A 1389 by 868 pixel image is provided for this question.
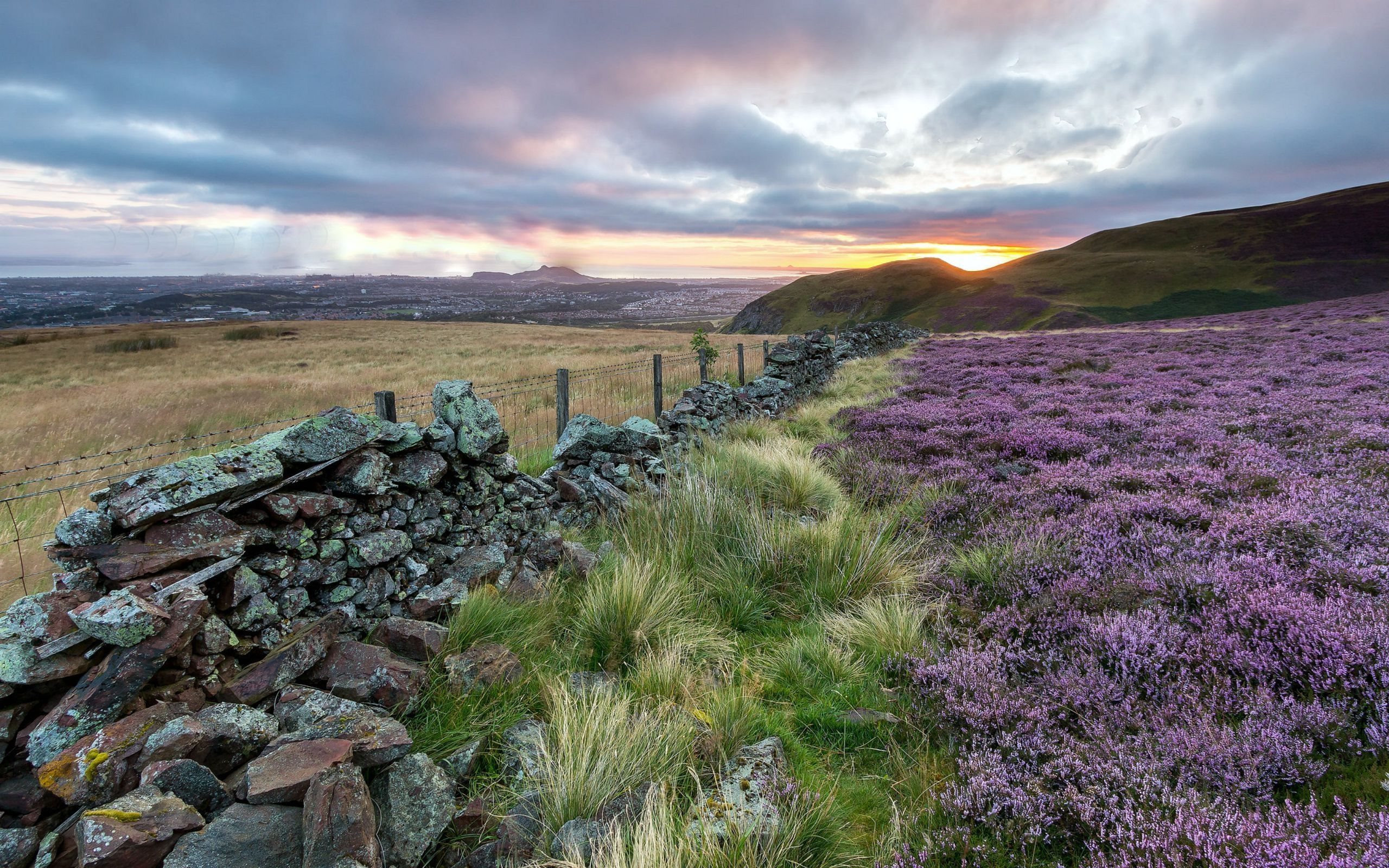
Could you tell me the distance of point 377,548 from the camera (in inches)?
177

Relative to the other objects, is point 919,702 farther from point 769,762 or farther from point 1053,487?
point 1053,487

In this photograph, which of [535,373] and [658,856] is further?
[535,373]

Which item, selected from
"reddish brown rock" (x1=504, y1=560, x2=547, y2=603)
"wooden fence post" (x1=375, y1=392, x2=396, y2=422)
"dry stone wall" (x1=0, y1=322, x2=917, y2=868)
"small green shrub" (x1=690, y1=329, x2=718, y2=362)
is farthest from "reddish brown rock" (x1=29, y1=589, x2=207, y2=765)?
"small green shrub" (x1=690, y1=329, x2=718, y2=362)

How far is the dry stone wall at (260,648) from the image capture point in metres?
2.38

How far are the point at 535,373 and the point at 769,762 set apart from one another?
26.9 metres

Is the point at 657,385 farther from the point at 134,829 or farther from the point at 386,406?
the point at 134,829

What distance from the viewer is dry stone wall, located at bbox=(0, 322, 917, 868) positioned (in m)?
2.38

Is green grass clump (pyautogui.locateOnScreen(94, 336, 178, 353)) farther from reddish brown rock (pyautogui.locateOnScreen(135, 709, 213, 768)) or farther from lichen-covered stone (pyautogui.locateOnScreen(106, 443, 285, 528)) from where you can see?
reddish brown rock (pyautogui.locateOnScreen(135, 709, 213, 768))

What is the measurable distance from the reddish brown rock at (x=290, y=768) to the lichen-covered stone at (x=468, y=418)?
317cm

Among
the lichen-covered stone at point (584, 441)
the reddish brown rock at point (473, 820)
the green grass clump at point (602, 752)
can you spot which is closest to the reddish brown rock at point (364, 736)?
the reddish brown rock at point (473, 820)

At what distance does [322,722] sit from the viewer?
2881 mm

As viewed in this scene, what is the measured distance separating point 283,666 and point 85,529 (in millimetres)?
1378

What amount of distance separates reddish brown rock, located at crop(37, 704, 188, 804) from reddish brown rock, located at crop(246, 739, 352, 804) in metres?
0.47

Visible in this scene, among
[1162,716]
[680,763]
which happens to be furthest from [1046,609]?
[680,763]
